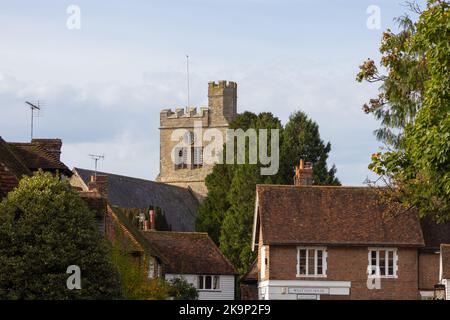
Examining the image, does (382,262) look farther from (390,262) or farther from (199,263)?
(199,263)

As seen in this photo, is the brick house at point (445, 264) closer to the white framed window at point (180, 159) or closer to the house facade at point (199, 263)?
the house facade at point (199, 263)

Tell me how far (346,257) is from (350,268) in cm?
60

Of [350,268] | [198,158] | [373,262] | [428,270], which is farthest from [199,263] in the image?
[198,158]

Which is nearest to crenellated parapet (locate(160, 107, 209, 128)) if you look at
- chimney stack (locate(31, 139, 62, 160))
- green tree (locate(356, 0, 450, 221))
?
chimney stack (locate(31, 139, 62, 160))

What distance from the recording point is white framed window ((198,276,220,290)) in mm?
71175

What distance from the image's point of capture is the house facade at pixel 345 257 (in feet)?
207

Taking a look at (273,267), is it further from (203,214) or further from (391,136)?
(203,214)

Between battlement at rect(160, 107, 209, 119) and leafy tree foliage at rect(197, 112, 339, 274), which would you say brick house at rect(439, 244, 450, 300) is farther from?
battlement at rect(160, 107, 209, 119)

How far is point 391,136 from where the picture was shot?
139 feet

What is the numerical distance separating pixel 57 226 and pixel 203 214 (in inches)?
2797

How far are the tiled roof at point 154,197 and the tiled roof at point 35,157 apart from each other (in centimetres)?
7111

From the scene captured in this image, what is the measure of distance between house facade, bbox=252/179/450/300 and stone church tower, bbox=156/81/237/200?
73.9m

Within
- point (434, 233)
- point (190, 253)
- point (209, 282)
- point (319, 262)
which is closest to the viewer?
point (319, 262)

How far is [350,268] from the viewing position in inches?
2498
